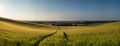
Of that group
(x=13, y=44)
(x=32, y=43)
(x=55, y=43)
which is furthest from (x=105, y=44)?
(x=13, y=44)

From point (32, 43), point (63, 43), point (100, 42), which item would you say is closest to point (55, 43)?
point (63, 43)

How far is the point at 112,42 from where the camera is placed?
43.4 feet

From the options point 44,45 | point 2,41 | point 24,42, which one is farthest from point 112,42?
point 2,41

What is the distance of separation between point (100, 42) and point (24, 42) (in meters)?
4.23

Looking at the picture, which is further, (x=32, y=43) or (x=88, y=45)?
(x=32, y=43)

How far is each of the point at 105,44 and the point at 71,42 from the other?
6.23 feet

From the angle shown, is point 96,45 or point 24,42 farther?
point 24,42

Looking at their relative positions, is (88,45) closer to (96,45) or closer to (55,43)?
(96,45)

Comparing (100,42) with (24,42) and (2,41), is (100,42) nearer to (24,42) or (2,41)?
(24,42)

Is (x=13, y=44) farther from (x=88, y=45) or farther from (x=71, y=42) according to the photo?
(x=88, y=45)

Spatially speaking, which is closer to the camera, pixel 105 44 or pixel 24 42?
pixel 105 44

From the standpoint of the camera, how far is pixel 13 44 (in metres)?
13.5

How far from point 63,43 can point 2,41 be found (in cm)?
335

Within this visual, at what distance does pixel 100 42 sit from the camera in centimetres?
1345
